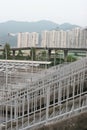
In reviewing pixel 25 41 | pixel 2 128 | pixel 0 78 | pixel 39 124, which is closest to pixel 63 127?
pixel 39 124

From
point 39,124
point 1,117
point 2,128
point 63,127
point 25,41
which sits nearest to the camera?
point 63,127

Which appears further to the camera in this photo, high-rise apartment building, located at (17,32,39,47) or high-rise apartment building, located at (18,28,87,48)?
high-rise apartment building, located at (17,32,39,47)

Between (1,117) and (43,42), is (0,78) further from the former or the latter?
(43,42)

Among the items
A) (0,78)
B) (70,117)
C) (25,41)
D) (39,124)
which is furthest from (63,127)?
(25,41)

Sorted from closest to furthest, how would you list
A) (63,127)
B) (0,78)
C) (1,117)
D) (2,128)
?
(63,127) < (2,128) < (1,117) < (0,78)

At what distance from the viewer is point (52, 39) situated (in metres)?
104

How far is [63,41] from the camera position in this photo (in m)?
104

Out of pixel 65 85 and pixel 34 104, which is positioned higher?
pixel 65 85

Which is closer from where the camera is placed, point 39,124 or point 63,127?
point 63,127

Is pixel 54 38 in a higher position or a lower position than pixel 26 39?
higher

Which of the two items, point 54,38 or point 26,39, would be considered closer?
point 26,39

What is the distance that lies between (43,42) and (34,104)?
298ft

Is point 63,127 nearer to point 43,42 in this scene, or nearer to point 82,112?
point 82,112

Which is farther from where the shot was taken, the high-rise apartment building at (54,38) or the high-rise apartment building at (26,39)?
the high-rise apartment building at (26,39)
